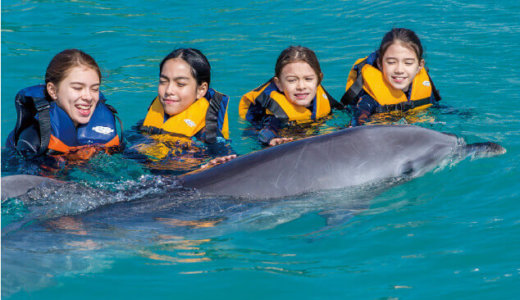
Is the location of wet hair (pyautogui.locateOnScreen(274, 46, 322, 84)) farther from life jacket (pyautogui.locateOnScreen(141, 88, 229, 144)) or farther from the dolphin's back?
the dolphin's back

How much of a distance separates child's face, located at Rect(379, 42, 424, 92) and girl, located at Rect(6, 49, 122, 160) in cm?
390

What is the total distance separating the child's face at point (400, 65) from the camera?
9.11 m

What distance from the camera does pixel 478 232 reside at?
6.02 m

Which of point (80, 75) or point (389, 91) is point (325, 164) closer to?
point (80, 75)

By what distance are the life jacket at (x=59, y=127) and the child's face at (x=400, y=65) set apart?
3.81m

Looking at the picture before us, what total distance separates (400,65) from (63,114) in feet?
14.6

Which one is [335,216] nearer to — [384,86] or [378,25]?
[384,86]

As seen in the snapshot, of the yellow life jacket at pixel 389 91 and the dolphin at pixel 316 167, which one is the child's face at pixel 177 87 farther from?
the yellow life jacket at pixel 389 91

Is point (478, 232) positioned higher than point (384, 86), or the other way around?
point (384, 86)

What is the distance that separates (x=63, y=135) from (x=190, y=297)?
11.1 feet

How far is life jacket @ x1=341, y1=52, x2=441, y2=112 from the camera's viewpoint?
30.9 ft

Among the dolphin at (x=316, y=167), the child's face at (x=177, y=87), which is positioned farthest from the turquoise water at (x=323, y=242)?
the child's face at (x=177, y=87)

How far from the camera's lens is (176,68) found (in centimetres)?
821

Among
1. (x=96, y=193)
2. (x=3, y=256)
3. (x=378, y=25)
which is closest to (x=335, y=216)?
(x=96, y=193)
